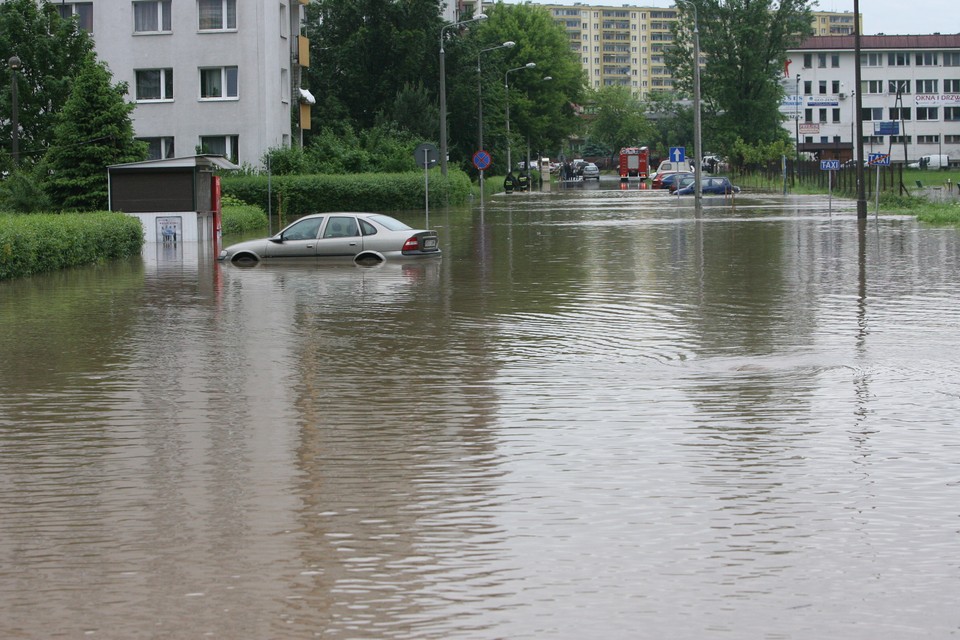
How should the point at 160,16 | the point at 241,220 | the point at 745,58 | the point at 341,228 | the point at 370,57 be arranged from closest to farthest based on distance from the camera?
the point at 341,228 < the point at 241,220 < the point at 160,16 < the point at 370,57 < the point at 745,58

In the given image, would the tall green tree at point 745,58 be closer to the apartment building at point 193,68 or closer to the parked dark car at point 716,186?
the parked dark car at point 716,186

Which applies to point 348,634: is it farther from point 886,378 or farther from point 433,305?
point 433,305

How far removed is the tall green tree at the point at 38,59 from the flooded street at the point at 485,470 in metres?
34.4

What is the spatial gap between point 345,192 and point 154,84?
30.9 feet

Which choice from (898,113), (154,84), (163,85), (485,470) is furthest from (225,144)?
(898,113)

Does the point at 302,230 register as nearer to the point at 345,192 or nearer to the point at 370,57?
the point at 345,192

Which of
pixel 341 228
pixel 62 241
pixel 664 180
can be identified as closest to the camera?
pixel 62 241

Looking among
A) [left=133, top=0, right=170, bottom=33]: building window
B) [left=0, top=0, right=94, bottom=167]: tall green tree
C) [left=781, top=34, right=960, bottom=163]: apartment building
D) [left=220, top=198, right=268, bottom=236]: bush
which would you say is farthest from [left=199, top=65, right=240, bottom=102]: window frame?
[left=781, top=34, right=960, bottom=163]: apartment building

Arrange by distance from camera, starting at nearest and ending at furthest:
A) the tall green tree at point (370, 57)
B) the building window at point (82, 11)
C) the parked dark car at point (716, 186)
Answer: the building window at point (82, 11), the tall green tree at point (370, 57), the parked dark car at point (716, 186)

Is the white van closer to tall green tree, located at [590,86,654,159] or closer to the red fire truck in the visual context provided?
the red fire truck

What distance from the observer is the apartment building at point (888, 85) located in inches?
5906

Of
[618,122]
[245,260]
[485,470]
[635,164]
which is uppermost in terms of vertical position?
[618,122]

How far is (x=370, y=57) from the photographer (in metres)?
75.2

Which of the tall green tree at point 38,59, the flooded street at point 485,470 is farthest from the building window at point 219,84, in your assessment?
the flooded street at point 485,470
